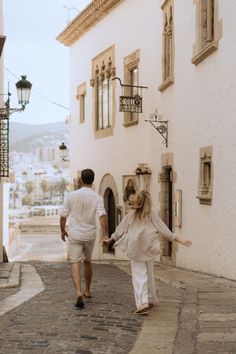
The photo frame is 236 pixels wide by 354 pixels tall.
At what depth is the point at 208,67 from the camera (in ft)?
37.6

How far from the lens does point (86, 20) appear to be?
72.4 ft

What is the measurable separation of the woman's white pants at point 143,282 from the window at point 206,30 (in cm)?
485

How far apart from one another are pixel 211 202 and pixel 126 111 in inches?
261

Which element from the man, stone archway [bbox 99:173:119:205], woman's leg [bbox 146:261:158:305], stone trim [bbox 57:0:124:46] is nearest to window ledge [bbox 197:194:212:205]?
the man

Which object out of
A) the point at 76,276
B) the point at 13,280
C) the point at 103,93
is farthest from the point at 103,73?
the point at 76,276

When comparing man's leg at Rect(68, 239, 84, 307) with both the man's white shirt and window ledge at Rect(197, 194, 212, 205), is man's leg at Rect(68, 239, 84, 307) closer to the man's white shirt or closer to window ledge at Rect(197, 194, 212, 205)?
the man's white shirt

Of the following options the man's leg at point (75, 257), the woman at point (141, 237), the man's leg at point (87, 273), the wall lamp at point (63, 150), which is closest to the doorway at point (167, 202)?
the man's leg at point (87, 273)

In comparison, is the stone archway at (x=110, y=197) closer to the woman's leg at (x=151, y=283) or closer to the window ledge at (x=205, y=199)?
the window ledge at (x=205, y=199)

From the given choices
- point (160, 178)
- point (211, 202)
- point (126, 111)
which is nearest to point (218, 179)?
point (211, 202)

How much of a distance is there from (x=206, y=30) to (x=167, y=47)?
347cm

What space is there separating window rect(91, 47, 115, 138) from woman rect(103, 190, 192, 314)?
12984 mm

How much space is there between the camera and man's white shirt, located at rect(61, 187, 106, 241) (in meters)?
7.74

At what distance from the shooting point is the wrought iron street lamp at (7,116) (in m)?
14.8

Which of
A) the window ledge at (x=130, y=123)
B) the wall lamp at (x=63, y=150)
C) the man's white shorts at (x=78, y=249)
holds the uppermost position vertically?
the window ledge at (x=130, y=123)
